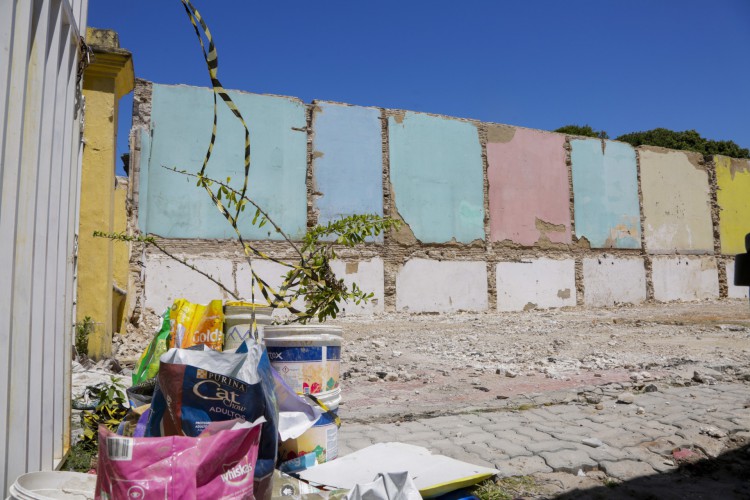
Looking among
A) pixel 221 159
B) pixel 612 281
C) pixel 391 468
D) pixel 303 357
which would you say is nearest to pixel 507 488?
pixel 391 468

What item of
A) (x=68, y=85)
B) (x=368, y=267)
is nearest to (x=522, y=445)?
(x=68, y=85)

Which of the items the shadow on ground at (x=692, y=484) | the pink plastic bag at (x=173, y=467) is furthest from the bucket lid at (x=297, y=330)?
the shadow on ground at (x=692, y=484)

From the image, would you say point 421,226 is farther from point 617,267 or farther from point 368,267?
point 617,267

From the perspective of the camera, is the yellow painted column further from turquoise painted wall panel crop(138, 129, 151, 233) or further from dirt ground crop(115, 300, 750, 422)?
turquoise painted wall panel crop(138, 129, 151, 233)

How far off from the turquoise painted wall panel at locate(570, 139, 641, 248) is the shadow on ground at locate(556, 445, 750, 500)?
1306 cm

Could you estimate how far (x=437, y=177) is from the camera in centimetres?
1395

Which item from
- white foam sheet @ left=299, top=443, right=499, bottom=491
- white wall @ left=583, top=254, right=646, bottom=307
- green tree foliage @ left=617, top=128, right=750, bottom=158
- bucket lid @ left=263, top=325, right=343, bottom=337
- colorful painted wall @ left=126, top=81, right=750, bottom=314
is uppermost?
green tree foliage @ left=617, top=128, right=750, bottom=158

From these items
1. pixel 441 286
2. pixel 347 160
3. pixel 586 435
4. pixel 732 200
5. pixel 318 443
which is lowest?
pixel 586 435

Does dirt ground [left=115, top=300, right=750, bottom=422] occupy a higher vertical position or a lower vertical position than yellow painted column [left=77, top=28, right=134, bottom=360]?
lower

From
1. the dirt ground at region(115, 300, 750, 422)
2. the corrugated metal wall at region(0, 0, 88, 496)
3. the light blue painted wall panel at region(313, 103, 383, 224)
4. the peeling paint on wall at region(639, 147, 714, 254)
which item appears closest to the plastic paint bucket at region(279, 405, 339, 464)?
the corrugated metal wall at region(0, 0, 88, 496)

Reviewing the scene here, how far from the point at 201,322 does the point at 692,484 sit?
280cm

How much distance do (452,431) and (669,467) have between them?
3.84 ft

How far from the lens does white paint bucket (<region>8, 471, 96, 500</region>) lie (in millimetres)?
1701

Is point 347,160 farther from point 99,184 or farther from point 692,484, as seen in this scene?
point 692,484
